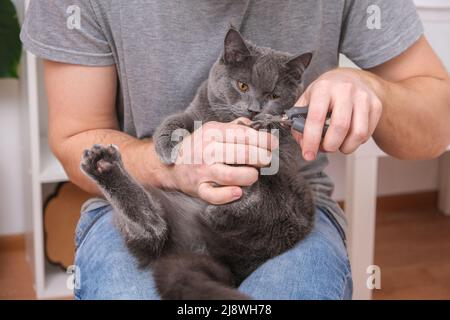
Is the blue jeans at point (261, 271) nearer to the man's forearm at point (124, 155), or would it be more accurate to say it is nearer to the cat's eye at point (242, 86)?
the man's forearm at point (124, 155)

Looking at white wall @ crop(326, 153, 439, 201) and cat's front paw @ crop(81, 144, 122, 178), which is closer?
cat's front paw @ crop(81, 144, 122, 178)

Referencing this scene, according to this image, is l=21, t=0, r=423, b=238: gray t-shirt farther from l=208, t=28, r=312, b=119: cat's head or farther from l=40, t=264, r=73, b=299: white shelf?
l=40, t=264, r=73, b=299: white shelf

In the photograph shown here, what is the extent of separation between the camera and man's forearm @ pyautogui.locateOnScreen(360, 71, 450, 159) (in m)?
0.71

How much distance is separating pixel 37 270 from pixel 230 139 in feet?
3.17

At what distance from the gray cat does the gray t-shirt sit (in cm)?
5

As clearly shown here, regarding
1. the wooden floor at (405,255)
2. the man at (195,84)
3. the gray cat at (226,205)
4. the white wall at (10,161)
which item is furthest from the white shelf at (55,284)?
the gray cat at (226,205)

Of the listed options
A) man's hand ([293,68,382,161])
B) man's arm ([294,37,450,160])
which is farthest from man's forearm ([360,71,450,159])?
man's hand ([293,68,382,161])

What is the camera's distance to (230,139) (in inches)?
22.9

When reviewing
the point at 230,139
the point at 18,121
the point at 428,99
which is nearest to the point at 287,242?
the point at 230,139

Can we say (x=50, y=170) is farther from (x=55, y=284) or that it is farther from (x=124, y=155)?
(x=124, y=155)
